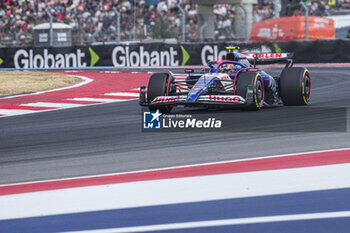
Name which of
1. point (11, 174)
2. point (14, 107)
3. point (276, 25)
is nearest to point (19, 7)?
point (276, 25)

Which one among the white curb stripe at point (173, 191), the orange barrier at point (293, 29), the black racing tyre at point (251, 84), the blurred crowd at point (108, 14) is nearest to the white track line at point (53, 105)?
the black racing tyre at point (251, 84)

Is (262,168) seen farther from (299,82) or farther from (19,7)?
(19,7)

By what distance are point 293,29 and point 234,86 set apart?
2090cm

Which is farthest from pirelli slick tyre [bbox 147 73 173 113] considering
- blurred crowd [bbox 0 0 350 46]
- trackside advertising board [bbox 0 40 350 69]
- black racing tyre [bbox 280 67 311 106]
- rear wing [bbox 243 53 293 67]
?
blurred crowd [bbox 0 0 350 46]

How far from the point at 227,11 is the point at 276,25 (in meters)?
6.05

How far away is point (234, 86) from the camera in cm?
892

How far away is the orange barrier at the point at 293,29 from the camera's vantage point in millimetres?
28656

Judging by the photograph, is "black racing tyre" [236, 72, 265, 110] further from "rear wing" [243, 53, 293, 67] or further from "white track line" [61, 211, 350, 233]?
"white track line" [61, 211, 350, 233]

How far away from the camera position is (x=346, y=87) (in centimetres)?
1342

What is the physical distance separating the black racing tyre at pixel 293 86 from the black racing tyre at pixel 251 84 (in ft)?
2.14

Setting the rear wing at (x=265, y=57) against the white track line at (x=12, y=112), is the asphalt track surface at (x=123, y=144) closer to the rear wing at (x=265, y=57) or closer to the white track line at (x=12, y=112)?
the rear wing at (x=265, y=57)

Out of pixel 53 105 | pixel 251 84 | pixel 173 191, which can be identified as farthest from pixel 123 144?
pixel 53 105

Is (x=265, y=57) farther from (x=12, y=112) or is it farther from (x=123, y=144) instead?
(x=12, y=112)

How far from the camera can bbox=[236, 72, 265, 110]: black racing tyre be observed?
28.9 feet
